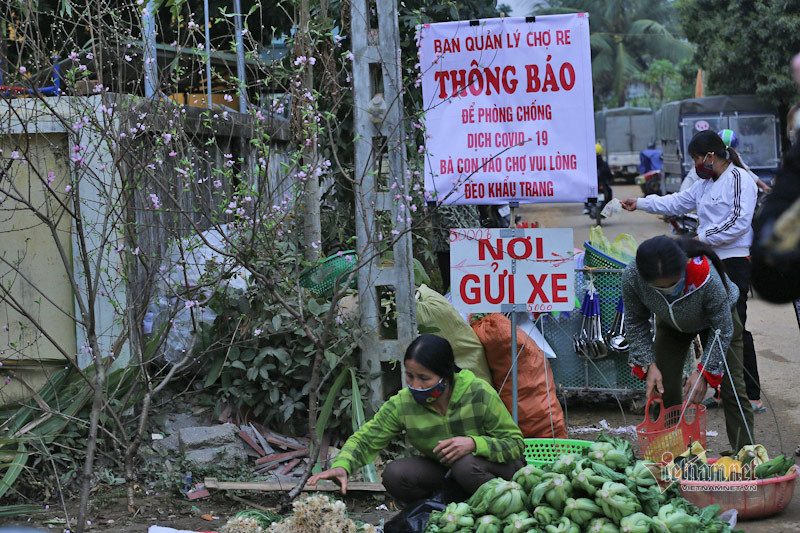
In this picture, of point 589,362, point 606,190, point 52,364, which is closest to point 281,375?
point 52,364

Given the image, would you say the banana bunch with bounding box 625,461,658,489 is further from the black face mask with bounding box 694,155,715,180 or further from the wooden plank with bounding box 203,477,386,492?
the black face mask with bounding box 694,155,715,180

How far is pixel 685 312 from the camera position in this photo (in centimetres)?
457

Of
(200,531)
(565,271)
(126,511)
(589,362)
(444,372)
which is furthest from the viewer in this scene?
(589,362)

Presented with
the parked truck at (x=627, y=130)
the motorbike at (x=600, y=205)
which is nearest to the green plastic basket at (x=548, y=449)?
the motorbike at (x=600, y=205)

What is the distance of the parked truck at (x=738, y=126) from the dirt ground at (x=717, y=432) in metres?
9.86

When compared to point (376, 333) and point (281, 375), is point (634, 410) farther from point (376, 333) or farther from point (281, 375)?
point (281, 375)

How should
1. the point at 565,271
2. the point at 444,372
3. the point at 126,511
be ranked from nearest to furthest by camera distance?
the point at 444,372 → the point at 126,511 → the point at 565,271

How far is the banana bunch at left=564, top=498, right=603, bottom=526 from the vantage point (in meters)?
3.42

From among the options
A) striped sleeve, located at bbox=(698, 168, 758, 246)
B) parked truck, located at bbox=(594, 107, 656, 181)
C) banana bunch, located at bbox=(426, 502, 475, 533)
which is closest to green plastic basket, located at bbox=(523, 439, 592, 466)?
banana bunch, located at bbox=(426, 502, 475, 533)

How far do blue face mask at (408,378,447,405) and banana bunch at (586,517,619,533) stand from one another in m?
0.89

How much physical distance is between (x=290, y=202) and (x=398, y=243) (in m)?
0.74

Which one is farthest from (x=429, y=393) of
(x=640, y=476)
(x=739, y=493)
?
(x=739, y=493)

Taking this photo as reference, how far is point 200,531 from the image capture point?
13.9 ft

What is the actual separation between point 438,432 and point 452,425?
0.25 ft
